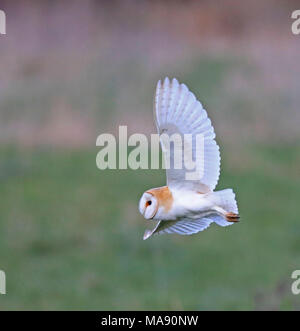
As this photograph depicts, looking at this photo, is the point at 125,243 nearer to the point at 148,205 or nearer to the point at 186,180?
the point at 186,180

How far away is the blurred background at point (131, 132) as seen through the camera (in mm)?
10281

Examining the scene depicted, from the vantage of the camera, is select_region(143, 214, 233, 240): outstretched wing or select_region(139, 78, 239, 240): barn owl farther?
select_region(143, 214, 233, 240): outstretched wing

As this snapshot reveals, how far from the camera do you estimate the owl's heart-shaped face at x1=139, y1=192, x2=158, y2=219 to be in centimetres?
317

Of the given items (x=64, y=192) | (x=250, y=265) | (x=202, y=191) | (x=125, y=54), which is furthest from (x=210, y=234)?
(x=202, y=191)

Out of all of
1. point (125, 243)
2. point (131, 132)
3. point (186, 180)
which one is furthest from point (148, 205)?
point (125, 243)

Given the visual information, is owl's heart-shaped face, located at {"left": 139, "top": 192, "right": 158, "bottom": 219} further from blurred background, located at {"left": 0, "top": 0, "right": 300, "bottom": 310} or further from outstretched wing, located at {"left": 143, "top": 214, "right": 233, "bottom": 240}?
blurred background, located at {"left": 0, "top": 0, "right": 300, "bottom": 310}

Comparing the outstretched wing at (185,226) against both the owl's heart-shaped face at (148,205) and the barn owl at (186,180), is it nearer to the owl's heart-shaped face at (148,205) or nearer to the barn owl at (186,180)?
the barn owl at (186,180)

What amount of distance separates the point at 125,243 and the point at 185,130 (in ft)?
26.3

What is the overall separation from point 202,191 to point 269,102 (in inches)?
409

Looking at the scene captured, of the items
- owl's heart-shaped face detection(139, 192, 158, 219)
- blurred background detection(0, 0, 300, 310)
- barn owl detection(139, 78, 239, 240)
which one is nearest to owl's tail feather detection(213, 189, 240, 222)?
barn owl detection(139, 78, 239, 240)

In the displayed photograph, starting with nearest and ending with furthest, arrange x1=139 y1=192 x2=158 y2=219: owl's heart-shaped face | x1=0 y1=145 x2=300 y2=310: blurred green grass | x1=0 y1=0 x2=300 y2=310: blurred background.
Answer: x1=139 y1=192 x2=158 y2=219: owl's heart-shaped face < x1=0 y1=145 x2=300 y2=310: blurred green grass < x1=0 y1=0 x2=300 y2=310: blurred background

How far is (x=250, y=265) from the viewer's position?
34.5 feet

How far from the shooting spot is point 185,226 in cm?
345
